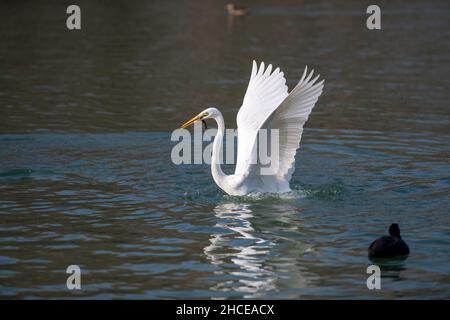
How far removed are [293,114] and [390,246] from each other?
8.38ft

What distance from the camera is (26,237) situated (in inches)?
435

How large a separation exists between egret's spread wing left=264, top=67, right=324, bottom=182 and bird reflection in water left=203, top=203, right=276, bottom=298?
3.49ft

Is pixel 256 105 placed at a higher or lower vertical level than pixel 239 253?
higher

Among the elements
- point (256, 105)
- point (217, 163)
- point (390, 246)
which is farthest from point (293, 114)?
point (390, 246)

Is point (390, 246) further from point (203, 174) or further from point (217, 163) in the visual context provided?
point (203, 174)

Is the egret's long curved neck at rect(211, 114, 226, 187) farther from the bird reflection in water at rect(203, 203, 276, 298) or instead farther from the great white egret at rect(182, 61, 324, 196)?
the bird reflection in water at rect(203, 203, 276, 298)

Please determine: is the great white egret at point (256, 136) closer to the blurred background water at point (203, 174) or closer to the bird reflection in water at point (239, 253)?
the blurred background water at point (203, 174)

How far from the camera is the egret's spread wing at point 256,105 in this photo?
12.2 m

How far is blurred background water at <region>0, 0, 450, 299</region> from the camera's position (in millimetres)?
9742

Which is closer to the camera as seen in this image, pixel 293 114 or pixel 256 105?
pixel 293 114

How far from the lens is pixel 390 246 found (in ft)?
32.8

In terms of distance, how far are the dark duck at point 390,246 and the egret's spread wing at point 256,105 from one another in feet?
8.66

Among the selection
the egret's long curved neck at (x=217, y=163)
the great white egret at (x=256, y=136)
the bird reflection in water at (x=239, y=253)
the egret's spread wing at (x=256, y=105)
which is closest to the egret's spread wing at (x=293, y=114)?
the great white egret at (x=256, y=136)

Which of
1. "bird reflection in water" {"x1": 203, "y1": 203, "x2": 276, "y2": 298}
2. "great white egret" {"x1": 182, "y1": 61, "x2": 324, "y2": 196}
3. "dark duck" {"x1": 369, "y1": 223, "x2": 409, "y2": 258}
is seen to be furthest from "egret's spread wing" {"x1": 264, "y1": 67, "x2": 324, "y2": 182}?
"dark duck" {"x1": 369, "y1": 223, "x2": 409, "y2": 258}
